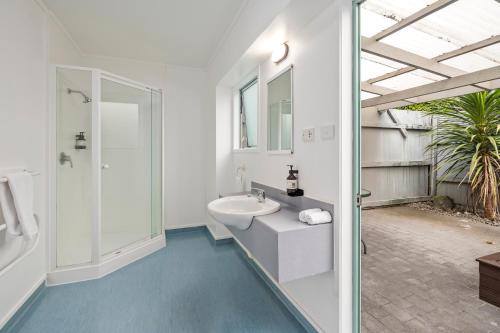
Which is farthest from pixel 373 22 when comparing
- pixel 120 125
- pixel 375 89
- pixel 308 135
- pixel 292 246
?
pixel 120 125

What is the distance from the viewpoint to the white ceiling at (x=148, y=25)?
2.02 meters

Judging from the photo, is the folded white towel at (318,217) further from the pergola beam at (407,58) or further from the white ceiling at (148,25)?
the white ceiling at (148,25)

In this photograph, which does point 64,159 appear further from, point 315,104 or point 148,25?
point 315,104

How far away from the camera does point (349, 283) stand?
124 cm

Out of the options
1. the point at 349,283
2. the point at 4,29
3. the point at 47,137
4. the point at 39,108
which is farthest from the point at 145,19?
the point at 349,283

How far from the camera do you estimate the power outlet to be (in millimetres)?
1451

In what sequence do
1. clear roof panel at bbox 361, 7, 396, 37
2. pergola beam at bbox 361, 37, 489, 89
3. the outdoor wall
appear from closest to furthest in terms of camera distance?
clear roof panel at bbox 361, 7, 396, 37
pergola beam at bbox 361, 37, 489, 89
the outdoor wall

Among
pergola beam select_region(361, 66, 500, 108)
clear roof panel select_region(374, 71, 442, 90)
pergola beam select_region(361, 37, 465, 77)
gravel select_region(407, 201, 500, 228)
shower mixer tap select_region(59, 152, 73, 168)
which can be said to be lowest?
gravel select_region(407, 201, 500, 228)

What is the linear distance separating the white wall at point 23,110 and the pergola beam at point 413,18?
277 cm

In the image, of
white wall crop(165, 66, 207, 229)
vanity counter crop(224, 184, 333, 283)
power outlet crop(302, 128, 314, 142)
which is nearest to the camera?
vanity counter crop(224, 184, 333, 283)

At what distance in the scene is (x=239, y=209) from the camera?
6.55ft

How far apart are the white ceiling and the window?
2.09 ft

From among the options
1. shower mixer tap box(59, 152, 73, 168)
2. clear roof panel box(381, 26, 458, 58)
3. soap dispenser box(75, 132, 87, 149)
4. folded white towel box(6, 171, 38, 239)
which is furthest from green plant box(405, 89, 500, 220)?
shower mixer tap box(59, 152, 73, 168)

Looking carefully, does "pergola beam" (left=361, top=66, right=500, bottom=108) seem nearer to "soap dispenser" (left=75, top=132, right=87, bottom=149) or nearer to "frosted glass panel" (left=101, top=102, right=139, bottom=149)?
"frosted glass panel" (left=101, top=102, right=139, bottom=149)
